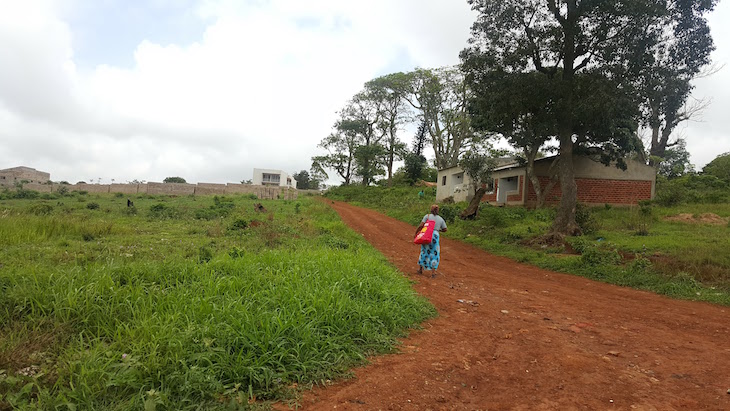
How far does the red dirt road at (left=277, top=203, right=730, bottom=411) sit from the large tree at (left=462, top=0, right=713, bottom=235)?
24.0ft

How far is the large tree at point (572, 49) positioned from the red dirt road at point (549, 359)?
7318 millimetres

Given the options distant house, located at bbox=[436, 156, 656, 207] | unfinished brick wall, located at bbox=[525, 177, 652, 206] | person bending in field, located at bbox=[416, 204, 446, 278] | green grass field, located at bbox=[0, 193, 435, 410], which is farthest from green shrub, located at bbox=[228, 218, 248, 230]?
unfinished brick wall, located at bbox=[525, 177, 652, 206]

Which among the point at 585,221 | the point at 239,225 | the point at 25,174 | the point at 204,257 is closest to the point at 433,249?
the point at 204,257

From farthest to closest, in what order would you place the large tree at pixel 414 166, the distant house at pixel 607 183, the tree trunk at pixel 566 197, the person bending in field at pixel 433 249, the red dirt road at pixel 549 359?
1. the large tree at pixel 414 166
2. the distant house at pixel 607 183
3. the tree trunk at pixel 566 197
4. the person bending in field at pixel 433 249
5. the red dirt road at pixel 549 359

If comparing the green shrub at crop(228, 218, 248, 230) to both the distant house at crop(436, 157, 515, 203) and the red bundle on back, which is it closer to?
the red bundle on back

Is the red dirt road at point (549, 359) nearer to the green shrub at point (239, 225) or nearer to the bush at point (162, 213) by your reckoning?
the green shrub at point (239, 225)

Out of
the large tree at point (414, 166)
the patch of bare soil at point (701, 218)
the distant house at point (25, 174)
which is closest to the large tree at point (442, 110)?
the large tree at point (414, 166)

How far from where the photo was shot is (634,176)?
21547 mm

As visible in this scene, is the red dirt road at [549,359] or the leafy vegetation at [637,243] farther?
the leafy vegetation at [637,243]

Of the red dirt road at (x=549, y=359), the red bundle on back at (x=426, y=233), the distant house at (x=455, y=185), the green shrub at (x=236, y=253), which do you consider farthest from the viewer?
the distant house at (x=455, y=185)

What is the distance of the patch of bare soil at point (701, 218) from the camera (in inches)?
577

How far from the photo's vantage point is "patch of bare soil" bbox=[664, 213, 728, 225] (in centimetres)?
1466

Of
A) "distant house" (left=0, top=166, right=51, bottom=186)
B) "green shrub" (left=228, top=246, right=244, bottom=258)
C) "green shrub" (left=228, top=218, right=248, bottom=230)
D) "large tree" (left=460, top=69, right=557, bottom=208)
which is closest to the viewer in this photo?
"green shrub" (left=228, top=246, right=244, bottom=258)

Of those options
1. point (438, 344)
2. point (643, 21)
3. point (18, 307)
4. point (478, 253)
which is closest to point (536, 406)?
point (438, 344)
